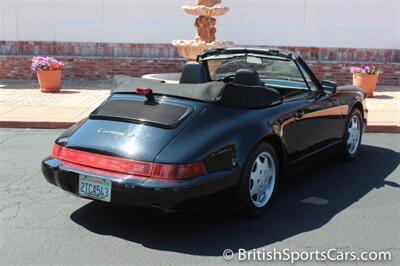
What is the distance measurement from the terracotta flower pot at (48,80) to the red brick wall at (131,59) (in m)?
1.90

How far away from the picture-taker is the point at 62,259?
371 cm

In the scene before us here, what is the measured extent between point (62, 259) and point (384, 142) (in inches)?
209

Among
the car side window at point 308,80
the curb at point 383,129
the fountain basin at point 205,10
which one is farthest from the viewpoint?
the fountain basin at point 205,10

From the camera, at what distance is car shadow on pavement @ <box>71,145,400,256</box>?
4.01 m

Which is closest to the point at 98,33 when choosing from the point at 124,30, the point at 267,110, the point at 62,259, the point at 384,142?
the point at 124,30

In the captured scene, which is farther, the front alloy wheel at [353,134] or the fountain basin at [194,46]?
the fountain basin at [194,46]

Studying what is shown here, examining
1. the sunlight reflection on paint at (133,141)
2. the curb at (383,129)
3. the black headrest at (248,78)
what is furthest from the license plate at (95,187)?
the curb at (383,129)

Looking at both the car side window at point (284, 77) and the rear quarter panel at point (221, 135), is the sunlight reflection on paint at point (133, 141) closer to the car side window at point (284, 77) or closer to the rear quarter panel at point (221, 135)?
the rear quarter panel at point (221, 135)

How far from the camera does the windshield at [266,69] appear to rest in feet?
19.1

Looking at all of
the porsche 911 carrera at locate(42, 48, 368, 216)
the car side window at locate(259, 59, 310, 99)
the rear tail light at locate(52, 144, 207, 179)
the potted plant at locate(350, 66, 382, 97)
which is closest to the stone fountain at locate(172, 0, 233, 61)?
the potted plant at locate(350, 66, 382, 97)

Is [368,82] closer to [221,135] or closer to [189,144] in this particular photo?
[221,135]

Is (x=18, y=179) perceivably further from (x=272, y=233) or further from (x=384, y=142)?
(x=384, y=142)

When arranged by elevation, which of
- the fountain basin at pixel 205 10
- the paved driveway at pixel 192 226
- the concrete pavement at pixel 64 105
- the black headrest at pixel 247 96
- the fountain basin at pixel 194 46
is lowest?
the paved driveway at pixel 192 226

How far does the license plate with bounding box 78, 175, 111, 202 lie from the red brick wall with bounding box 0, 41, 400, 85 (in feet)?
31.6
